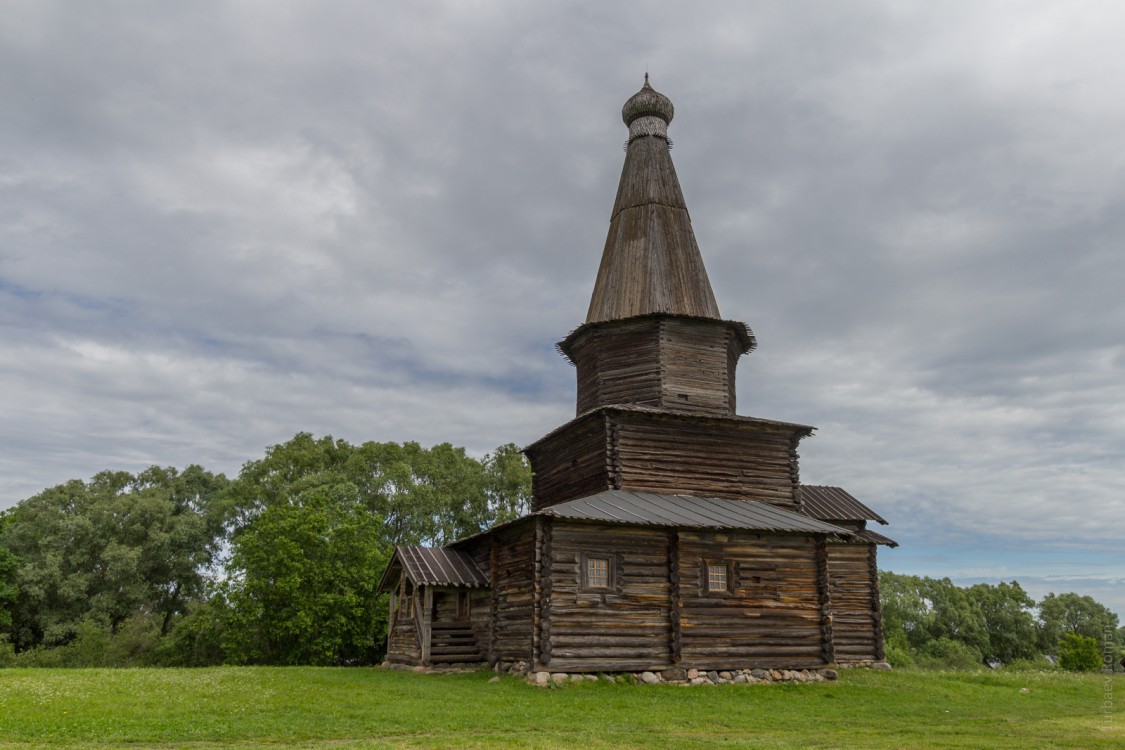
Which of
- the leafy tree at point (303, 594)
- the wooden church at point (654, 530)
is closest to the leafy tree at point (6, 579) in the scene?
the leafy tree at point (303, 594)

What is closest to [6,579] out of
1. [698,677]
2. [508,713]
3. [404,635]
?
[404,635]

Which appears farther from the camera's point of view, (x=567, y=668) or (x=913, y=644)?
(x=913, y=644)

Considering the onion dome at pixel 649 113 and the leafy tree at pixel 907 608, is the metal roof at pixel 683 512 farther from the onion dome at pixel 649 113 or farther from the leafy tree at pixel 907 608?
the leafy tree at pixel 907 608

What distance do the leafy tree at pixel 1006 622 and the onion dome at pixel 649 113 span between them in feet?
163

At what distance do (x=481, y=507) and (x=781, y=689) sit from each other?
29.6 metres

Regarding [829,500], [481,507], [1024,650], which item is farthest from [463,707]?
[1024,650]

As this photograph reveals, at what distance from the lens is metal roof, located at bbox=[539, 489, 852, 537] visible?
19.9 m

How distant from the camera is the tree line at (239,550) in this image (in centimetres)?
3294

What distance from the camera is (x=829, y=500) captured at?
29047mm

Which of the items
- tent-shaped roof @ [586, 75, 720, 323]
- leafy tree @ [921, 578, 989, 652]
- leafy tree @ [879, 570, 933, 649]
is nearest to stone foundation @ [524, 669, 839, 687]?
tent-shaped roof @ [586, 75, 720, 323]

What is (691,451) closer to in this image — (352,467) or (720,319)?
(720,319)

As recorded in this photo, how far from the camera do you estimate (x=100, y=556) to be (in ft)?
144

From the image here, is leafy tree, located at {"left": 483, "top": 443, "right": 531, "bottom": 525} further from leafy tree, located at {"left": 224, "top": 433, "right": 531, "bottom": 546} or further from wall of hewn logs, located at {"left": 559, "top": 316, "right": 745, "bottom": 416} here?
wall of hewn logs, located at {"left": 559, "top": 316, "right": 745, "bottom": 416}

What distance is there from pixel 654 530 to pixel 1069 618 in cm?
5610
